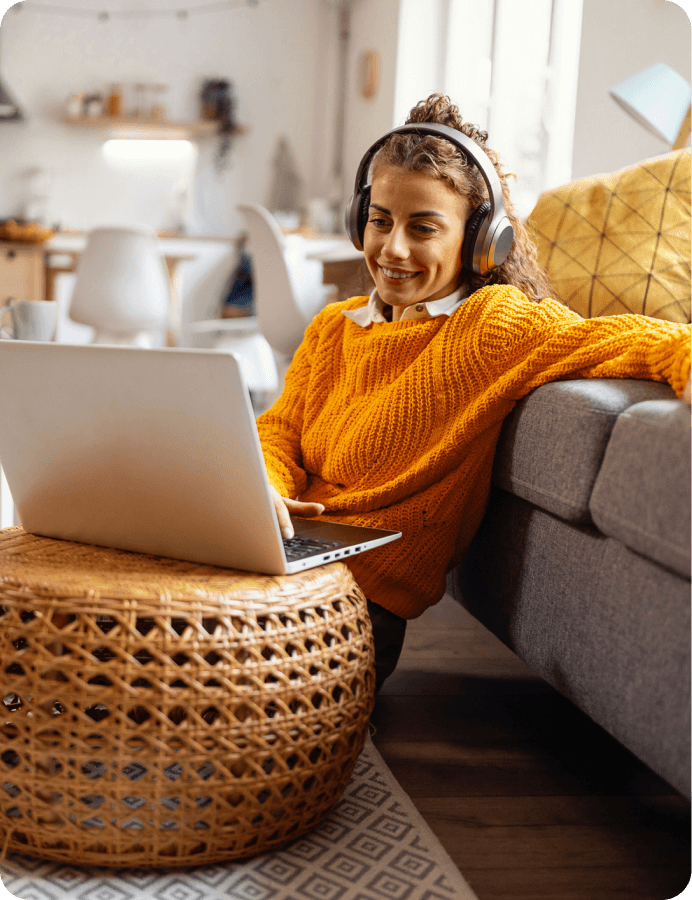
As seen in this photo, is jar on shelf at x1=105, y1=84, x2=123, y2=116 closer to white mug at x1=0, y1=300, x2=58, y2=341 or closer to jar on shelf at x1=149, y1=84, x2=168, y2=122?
jar on shelf at x1=149, y1=84, x2=168, y2=122

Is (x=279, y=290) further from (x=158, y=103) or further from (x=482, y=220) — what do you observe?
(x=158, y=103)

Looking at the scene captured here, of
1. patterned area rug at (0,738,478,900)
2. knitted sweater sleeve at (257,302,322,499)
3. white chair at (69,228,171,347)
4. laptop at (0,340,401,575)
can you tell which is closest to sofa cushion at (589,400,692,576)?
laptop at (0,340,401,575)

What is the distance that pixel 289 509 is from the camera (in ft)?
3.60

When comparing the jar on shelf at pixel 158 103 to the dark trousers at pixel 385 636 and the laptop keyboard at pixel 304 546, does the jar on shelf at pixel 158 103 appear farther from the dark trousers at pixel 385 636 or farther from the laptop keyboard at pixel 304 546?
the laptop keyboard at pixel 304 546

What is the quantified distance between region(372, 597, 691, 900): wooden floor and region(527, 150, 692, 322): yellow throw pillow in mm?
608

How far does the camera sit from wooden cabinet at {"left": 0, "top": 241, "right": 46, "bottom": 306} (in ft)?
13.6

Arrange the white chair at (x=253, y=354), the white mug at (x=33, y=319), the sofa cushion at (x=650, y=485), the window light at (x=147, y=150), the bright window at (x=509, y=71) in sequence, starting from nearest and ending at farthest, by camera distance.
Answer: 1. the sofa cushion at (x=650, y=485)
2. the white mug at (x=33, y=319)
3. the bright window at (x=509, y=71)
4. the white chair at (x=253, y=354)
5. the window light at (x=147, y=150)

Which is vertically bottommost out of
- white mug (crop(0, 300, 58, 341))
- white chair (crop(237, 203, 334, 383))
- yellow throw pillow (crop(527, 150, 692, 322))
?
white chair (crop(237, 203, 334, 383))

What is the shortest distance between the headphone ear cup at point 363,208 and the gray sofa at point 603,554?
0.40 metres

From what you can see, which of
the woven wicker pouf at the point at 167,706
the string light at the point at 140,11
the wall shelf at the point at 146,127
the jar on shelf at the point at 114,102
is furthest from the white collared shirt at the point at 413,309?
the string light at the point at 140,11

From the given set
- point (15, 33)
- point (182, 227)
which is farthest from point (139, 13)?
point (182, 227)

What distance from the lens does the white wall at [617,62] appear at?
93.7 inches

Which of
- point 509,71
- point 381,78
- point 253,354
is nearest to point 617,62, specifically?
point 509,71

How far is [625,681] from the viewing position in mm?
874
